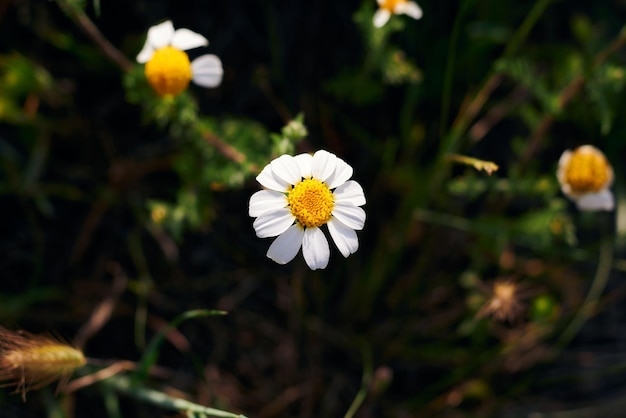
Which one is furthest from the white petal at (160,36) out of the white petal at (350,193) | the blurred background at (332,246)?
the white petal at (350,193)

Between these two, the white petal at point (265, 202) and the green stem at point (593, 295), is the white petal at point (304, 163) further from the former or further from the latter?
the green stem at point (593, 295)

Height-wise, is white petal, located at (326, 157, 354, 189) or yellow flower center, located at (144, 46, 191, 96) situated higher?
yellow flower center, located at (144, 46, 191, 96)

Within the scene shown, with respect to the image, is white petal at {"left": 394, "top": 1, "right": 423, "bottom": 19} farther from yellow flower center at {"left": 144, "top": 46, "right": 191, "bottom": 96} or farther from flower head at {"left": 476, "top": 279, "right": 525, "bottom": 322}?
flower head at {"left": 476, "top": 279, "right": 525, "bottom": 322}

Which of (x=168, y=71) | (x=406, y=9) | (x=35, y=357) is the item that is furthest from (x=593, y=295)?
(x=35, y=357)

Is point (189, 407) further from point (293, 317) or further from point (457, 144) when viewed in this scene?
point (457, 144)

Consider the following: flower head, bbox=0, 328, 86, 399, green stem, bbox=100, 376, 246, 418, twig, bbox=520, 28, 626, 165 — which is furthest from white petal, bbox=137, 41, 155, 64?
twig, bbox=520, 28, 626, 165

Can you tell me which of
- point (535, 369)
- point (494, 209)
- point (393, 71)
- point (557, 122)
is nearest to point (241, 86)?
point (393, 71)
